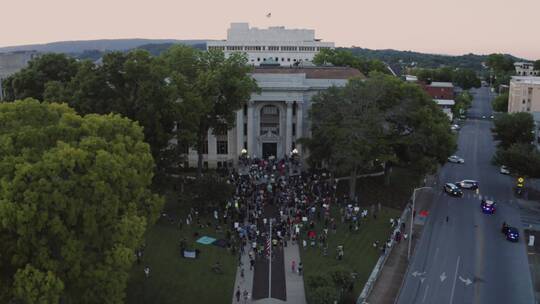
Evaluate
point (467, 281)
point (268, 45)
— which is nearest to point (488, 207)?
point (467, 281)

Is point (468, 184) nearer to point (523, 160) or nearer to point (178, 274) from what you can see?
point (523, 160)

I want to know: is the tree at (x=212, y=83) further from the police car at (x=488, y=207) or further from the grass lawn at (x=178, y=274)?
the police car at (x=488, y=207)

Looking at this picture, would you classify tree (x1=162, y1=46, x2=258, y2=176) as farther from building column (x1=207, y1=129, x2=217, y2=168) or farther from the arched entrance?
the arched entrance

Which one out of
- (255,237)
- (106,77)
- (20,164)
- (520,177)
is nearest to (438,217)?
(520,177)

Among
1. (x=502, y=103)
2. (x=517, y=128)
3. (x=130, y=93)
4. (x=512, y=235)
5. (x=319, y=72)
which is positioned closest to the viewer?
(x=512, y=235)

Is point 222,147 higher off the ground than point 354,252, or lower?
higher

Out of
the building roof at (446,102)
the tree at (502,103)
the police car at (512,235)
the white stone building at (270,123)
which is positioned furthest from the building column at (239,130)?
the tree at (502,103)

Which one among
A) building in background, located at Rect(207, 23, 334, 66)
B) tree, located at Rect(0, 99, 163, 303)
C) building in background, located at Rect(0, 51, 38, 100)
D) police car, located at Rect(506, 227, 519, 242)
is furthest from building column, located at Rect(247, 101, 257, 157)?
building in background, located at Rect(207, 23, 334, 66)
